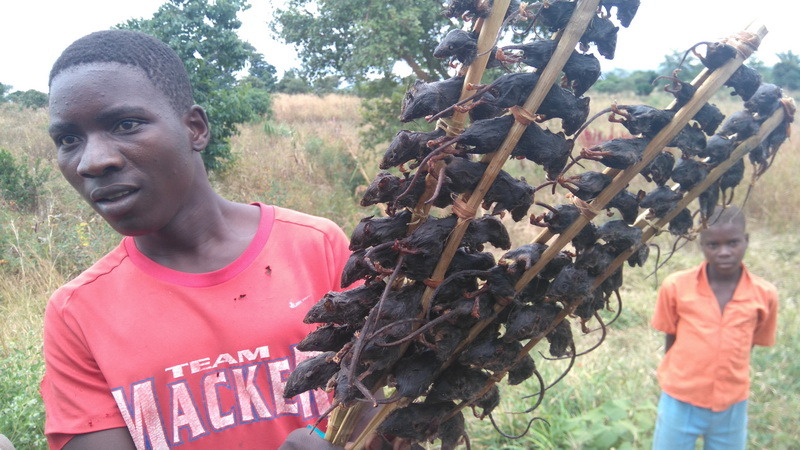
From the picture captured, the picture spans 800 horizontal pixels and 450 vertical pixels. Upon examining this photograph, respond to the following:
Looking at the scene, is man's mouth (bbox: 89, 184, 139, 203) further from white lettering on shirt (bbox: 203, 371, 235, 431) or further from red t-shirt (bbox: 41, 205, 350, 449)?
white lettering on shirt (bbox: 203, 371, 235, 431)

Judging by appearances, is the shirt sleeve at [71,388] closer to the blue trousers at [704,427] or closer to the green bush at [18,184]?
the blue trousers at [704,427]

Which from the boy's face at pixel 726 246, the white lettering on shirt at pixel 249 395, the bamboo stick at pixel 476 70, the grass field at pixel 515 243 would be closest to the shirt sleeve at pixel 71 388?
the white lettering on shirt at pixel 249 395

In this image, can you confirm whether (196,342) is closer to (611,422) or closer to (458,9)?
(458,9)

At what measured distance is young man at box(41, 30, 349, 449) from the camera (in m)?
1.31

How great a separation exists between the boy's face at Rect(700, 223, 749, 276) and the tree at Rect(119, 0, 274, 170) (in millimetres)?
6782

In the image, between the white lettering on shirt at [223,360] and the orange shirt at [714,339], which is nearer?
the white lettering on shirt at [223,360]

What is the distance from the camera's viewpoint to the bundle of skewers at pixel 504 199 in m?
0.80

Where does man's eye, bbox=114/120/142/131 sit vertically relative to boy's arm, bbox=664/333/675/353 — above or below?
above

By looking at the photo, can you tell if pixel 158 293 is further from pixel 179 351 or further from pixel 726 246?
pixel 726 246

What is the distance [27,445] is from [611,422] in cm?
306

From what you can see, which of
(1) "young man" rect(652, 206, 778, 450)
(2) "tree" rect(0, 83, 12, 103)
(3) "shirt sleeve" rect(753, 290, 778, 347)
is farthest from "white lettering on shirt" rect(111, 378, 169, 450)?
(2) "tree" rect(0, 83, 12, 103)

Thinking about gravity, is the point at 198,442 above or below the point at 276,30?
below

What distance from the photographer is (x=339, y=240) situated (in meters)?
1.69

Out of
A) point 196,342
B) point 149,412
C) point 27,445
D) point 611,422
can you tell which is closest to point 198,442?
point 149,412
